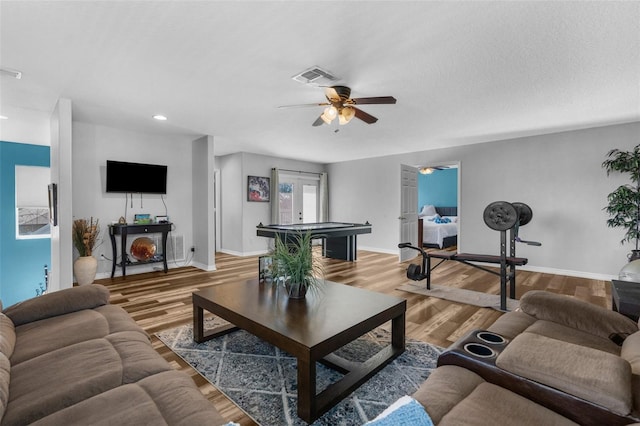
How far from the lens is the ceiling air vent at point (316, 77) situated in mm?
2648

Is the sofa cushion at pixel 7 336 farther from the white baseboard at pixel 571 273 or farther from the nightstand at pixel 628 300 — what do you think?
the white baseboard at pixel 571 273

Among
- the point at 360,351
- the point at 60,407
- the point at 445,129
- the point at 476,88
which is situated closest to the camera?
the point at 60,407

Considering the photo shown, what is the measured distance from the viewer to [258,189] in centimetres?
699

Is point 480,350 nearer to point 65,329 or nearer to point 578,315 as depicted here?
point 578,315

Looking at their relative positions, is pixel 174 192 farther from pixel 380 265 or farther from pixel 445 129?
pixel 445 129

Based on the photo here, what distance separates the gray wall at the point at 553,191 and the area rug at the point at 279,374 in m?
4.07

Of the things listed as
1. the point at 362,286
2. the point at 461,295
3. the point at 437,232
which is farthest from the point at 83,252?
the point at 437,232

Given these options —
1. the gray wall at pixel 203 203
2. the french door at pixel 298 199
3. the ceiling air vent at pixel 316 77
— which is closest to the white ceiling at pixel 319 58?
the ceiling air vent at pixel 316 77

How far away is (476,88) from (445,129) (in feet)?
5.68

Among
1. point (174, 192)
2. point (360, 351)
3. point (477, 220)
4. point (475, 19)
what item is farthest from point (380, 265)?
point (475, 19)

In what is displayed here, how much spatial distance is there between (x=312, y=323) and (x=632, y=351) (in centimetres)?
152

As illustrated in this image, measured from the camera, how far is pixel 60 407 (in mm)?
1049

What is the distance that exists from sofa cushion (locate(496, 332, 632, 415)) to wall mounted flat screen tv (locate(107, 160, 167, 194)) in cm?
533

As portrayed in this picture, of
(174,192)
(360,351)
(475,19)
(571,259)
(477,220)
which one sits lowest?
(360,351)
